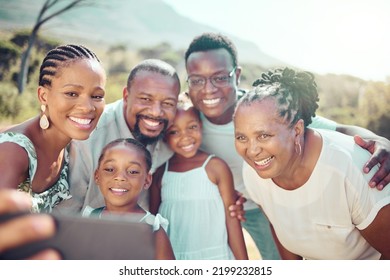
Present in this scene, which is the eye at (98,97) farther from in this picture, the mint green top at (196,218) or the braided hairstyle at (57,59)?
the mint green top at (196,218)

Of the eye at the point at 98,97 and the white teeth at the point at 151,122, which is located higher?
the eye at the point at 98,97

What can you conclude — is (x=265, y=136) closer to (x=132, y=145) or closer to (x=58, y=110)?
(x=132, y=145)

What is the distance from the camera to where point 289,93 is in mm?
2381

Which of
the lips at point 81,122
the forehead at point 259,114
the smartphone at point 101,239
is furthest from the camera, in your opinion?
the lips at point 81,122

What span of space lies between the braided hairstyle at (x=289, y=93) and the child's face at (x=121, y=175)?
0.70m

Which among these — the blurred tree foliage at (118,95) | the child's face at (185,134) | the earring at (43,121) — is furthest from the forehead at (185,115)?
the blurred tree foliage at (118,95)

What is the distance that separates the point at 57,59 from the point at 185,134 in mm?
924

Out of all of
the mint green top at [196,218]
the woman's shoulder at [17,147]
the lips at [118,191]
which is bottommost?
the mint green top at [196,218]

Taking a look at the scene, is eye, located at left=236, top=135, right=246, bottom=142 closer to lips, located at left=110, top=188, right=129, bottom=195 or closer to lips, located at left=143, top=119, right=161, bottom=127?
lips, located at left=143, top=119, right=161, bottom=127

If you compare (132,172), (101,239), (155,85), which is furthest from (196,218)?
(101,239)

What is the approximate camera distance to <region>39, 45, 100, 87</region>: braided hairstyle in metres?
2.35

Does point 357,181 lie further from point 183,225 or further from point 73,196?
point 73,196

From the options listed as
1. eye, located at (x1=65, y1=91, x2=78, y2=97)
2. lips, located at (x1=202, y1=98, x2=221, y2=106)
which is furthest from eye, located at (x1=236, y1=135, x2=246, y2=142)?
eye, located at (x1=65, y1=91, x2=78, y2=97)

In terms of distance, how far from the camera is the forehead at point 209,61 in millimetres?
2967
